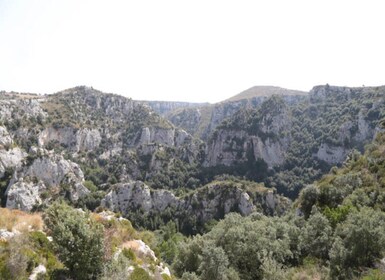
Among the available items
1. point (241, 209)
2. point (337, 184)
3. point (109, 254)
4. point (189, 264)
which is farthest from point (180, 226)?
point (109, 254)

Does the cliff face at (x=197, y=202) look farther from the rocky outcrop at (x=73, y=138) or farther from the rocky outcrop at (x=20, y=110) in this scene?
the rocky outcrop at (x=20, y=110)

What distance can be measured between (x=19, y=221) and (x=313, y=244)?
106ft

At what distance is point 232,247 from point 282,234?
865cm

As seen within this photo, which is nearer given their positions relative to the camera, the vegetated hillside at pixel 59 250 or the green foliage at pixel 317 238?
the vegetated hillside at pixel 59 250

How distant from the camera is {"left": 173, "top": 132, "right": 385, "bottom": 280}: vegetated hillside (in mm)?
27969

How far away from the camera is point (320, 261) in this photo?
34688mm

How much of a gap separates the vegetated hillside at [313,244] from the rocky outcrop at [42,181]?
89756 mm

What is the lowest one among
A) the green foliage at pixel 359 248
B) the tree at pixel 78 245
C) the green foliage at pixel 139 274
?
the green foliage at pixel 359 248

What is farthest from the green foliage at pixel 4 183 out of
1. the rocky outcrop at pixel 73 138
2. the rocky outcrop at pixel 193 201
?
the rocky outcrop at pixel 73 138

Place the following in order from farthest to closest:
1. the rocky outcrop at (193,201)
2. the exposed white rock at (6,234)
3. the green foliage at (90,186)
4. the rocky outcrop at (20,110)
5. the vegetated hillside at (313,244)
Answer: the rocky outcrop at (20,110) < the green foliage at (90,186) < the rocky outcrop at (193,201) < the vegetated hillside at (313,244) < the exposed white rock at (6,234)

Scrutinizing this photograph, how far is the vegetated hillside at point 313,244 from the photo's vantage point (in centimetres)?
2797

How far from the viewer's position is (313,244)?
38344 mm

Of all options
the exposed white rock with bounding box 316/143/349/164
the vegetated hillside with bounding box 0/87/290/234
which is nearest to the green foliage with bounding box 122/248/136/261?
the vegetated hillside with bounding box 0/87/290/234

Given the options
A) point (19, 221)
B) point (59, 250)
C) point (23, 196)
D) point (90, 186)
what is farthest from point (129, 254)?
point (90, 186)
